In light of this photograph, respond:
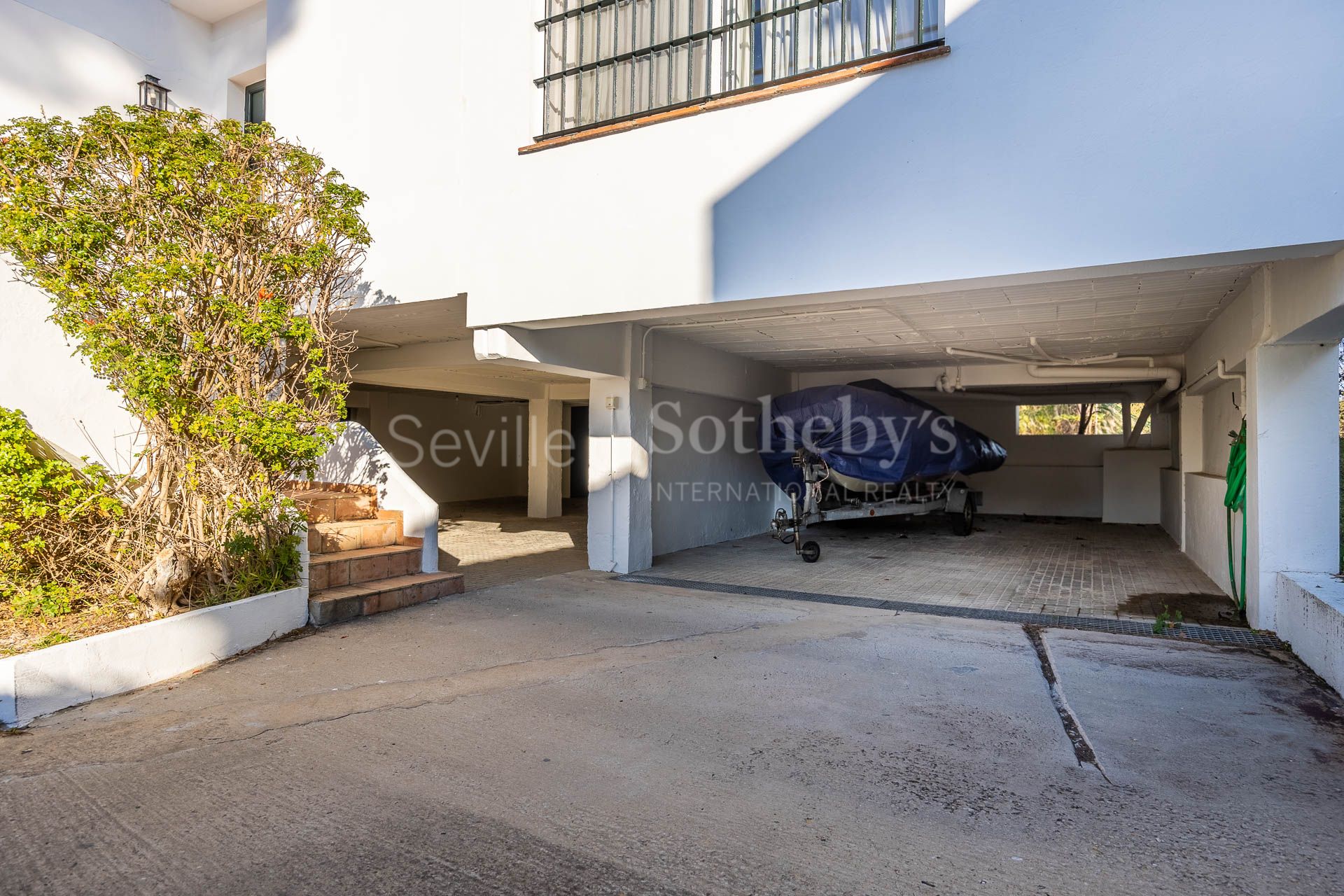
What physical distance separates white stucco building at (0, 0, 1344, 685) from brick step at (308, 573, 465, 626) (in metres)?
2.01

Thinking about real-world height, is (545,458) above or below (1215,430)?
below

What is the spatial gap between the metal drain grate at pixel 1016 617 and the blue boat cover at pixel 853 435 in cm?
302

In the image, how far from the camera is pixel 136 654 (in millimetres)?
4129

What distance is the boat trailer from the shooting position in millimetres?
9742

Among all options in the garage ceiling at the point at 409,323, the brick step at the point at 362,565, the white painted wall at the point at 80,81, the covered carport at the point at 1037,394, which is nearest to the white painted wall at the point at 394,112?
the garage ceiling at the point at 409,323

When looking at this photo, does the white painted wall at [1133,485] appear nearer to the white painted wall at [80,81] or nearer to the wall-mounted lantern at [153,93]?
the white painted wall at [80,81]

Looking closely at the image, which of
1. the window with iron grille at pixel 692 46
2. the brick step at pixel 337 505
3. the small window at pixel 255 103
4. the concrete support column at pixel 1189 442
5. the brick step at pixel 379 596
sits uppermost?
the small window at pixel 255 103

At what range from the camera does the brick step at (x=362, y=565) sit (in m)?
5.89

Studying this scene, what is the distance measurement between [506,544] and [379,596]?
472 centimetres

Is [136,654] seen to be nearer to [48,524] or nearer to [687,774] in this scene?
[48,524]

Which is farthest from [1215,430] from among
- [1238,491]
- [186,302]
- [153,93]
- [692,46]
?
[153,93]

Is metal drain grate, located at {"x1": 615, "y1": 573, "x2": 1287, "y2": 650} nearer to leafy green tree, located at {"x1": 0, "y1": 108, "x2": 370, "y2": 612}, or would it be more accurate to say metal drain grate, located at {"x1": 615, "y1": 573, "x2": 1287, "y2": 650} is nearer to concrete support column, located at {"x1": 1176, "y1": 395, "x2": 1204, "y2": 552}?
leafy green tree, located at {"x1": 0, "y1": 108, "x2": 370, "y2": 612}

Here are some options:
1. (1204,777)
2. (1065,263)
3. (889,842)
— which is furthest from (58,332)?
(1204,777)

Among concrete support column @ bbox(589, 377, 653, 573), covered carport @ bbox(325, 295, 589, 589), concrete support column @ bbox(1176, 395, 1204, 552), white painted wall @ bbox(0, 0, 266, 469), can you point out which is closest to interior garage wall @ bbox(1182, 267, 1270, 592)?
concrete support column @ bbox(1176, 395, 1204, 552)
